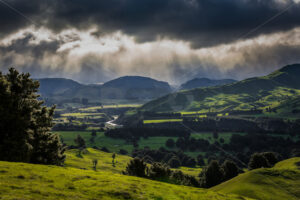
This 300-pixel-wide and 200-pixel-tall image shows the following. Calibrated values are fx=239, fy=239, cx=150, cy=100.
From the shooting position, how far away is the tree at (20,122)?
45.5 meters

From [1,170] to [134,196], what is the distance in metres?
16.7

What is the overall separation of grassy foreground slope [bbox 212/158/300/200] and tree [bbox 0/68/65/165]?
2018 inches

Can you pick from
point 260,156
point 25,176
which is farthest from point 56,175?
point 260,156

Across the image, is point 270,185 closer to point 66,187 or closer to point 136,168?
point 136,168

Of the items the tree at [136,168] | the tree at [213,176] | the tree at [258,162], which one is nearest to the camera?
the tree at [136,168]

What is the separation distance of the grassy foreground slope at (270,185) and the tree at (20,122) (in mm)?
51265

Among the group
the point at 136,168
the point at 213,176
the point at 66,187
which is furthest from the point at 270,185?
the point at 213,176

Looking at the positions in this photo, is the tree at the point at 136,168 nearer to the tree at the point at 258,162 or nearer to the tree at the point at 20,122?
the tree at the point at 20,122

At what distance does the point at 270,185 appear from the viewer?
66688 millimetres

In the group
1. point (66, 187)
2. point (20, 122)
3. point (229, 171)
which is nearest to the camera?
point (66, 187)

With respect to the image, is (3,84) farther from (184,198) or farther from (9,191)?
(184,198)

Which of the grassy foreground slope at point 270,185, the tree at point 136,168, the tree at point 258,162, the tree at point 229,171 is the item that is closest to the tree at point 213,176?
the tree at point 229,171

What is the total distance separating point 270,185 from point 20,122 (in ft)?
214

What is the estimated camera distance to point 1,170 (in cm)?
2936
